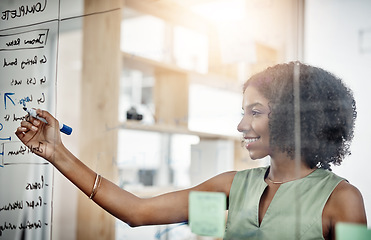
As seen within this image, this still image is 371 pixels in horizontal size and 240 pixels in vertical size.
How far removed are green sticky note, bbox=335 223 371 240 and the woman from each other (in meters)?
0.01

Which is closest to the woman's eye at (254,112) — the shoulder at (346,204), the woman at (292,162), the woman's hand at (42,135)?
the woman at (292,162)

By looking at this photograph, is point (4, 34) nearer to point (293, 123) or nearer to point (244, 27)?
point (244, 27)

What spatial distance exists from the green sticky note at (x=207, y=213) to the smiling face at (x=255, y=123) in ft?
0.47

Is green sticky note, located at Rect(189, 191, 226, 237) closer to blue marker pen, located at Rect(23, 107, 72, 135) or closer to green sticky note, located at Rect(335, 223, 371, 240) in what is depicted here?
green sticky note, located at Rect(335, 223, 371, 240)

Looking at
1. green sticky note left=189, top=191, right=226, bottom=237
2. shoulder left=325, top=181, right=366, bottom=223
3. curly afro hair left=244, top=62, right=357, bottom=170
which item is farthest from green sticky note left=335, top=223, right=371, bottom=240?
green sticky note left=189, top=191, right=226, bottom=237

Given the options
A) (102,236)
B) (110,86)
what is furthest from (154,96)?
(102,236)

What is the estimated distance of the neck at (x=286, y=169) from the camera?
2.95 feet

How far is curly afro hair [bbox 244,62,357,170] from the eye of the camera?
2.79 feet

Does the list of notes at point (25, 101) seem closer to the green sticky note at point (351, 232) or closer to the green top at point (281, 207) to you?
the green top at point (281, 207)

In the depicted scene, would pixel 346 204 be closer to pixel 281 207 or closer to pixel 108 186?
pixel 281 207

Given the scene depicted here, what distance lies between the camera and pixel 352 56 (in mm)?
842

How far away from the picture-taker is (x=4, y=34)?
1425mm

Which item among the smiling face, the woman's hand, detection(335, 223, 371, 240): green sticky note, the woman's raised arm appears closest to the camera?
detection(335, 223, 371, 240): green sticky note

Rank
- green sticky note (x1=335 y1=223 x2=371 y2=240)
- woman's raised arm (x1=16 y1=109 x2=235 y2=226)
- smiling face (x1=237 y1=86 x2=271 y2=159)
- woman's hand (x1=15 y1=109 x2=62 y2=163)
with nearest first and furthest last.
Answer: green sticky note (x1=335 y1=223 x2=371 y2=240) < smiling face (x1=237 y1=86 x2=271 y2=159) < woman's raised arm (x1=16 y1=109 x2=235 y2=226) < woman's hand (x1=15 y1=109 x2=62 y2=163)
